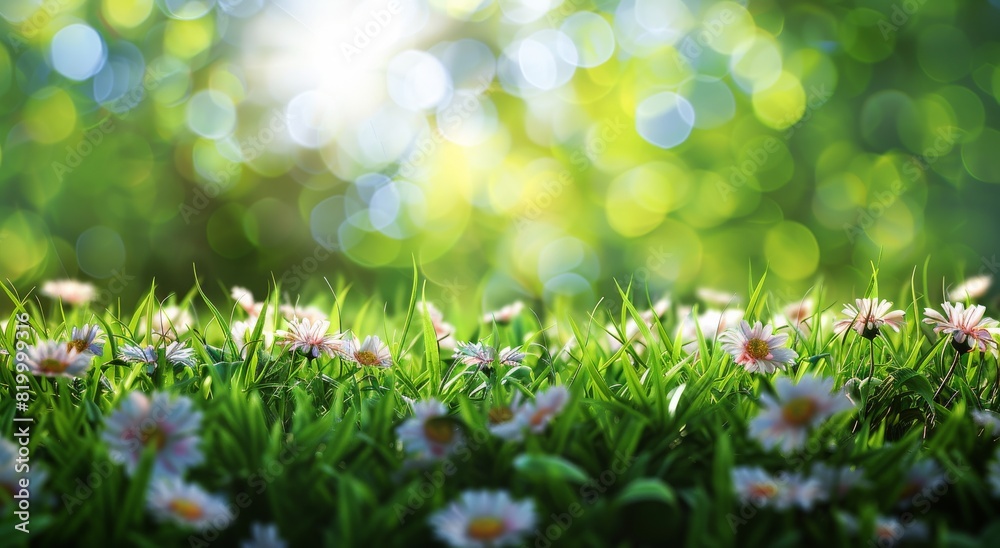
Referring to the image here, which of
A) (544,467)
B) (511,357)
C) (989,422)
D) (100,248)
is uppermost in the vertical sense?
(100,248)

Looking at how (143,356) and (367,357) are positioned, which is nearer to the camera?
(143,356)

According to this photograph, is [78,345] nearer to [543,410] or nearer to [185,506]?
[185,506]

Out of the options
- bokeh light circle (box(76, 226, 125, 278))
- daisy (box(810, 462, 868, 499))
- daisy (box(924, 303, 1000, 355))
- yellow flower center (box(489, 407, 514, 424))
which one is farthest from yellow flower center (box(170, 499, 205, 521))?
bokeh light circle (box(76, 226, 125, 278))

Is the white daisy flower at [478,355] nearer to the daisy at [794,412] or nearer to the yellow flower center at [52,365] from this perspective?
the daisy at [794,412]

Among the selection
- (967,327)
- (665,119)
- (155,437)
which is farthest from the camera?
(665,119)

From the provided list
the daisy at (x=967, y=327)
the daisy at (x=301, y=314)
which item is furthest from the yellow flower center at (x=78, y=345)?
the daisy at (x=967, y=327)

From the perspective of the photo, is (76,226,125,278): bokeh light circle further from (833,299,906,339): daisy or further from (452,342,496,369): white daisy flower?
(833,299,906,339): daisy

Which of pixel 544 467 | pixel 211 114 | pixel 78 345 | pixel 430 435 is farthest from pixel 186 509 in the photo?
pixel 211 114
